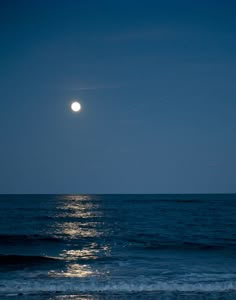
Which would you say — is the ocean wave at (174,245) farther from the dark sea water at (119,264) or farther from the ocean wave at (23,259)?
the ocean wave at (23,259)

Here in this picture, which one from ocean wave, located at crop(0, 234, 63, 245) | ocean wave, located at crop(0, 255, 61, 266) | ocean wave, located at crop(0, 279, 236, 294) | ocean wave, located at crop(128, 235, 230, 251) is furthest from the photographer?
ocean wave, located at crop(0, 234, 63, 245)

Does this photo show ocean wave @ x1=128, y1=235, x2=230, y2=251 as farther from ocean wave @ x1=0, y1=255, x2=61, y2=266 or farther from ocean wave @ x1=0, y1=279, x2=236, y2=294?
ocean wave @ x1=0, y1=279, x2=236, y2=294

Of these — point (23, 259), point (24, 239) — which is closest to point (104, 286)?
point (23, 259)

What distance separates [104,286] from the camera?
13.6 metres

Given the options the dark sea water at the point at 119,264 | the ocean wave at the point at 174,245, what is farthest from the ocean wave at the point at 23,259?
the ocean wave at the point at 174,245

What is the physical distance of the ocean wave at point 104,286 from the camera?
1311cm

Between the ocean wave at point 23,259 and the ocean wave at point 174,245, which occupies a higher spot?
the ocean wave at point 174,245

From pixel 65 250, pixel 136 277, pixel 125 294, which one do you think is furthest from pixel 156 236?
pixel 125 294

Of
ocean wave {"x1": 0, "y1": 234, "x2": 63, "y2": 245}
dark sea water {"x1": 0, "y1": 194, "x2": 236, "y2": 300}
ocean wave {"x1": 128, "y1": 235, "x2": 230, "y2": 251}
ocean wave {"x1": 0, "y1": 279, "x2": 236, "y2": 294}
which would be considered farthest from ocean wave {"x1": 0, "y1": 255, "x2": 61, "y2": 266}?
ocean wave {"x1": 128, "y1": 235, "x2": 230, "y2": 251}

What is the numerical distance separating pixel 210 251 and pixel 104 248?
803 centimetres

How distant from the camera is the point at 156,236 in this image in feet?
102

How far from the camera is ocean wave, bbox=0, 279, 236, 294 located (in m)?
13.1

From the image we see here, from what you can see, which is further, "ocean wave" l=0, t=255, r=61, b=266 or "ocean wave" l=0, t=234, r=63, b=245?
"ocean wave" l=0, t=234, r=63, b=245

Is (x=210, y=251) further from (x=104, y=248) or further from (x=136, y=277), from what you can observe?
(x=136, y=277)
